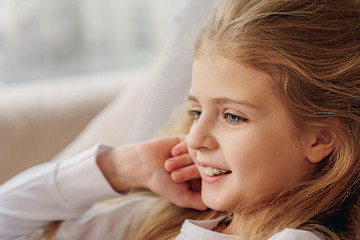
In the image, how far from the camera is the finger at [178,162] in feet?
3.39

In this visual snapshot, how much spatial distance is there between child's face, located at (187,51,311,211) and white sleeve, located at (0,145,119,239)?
0.96 feet

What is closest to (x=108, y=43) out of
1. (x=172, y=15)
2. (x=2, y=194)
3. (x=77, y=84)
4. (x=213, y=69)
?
(x=172, y=15)

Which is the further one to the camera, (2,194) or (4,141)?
(4,141)

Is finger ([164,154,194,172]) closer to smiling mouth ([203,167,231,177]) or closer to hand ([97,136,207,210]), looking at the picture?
hand ([97,136,207,210])

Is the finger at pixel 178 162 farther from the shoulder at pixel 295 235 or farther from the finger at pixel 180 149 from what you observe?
the shoulder at pixel 295 235

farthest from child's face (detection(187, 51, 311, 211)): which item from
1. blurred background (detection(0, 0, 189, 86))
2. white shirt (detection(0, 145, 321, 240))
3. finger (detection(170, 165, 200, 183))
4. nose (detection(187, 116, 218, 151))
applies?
blurred background (detection(0, 0, 189, 86))

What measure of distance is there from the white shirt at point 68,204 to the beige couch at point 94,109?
0.64 ft

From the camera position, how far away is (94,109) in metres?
1.79

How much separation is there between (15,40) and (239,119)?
1727 mm

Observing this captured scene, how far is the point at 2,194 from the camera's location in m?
1.13

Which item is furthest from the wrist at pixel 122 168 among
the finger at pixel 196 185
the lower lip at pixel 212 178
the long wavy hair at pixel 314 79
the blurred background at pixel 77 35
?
the blurred background at pixel 77 35

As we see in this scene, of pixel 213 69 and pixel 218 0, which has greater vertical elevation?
pixel 218 0

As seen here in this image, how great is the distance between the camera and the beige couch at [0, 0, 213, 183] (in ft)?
4.04

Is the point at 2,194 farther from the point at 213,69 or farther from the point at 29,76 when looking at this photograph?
the point at 29,76
